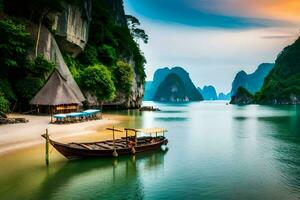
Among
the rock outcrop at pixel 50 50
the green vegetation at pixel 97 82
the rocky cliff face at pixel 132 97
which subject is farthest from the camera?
the rocky cliff face at pixel 132 97

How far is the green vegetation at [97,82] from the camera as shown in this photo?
63.6 metres

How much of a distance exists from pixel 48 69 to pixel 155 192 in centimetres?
3512

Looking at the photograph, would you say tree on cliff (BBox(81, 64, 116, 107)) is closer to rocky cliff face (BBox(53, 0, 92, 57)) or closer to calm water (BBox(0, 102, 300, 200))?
rocky cliff face (BBox(53, 0, 92, 57))

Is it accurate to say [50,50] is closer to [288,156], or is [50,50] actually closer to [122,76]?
[122,76]

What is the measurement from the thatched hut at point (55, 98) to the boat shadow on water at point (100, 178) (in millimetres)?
21889

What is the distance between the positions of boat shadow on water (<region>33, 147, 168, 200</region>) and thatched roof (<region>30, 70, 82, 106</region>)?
2178 cm

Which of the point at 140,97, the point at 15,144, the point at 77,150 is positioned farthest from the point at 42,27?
the point at 140,97

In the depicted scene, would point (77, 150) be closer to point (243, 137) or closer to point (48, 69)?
point (243, 137)

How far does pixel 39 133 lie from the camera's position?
32.8 metres

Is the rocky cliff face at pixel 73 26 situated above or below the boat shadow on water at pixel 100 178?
above

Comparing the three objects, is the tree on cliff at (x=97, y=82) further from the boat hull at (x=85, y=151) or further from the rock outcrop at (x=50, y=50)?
the boat hull at (x=85, y=151)

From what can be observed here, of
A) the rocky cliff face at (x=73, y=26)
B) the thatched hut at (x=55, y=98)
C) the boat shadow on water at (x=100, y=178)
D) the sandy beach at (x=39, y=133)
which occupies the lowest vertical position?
the boat shadow on water at (x=100, y=178)

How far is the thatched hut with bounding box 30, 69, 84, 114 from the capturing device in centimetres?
4575

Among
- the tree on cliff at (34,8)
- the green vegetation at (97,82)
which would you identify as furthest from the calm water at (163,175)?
the green vegetation at (97,82)
